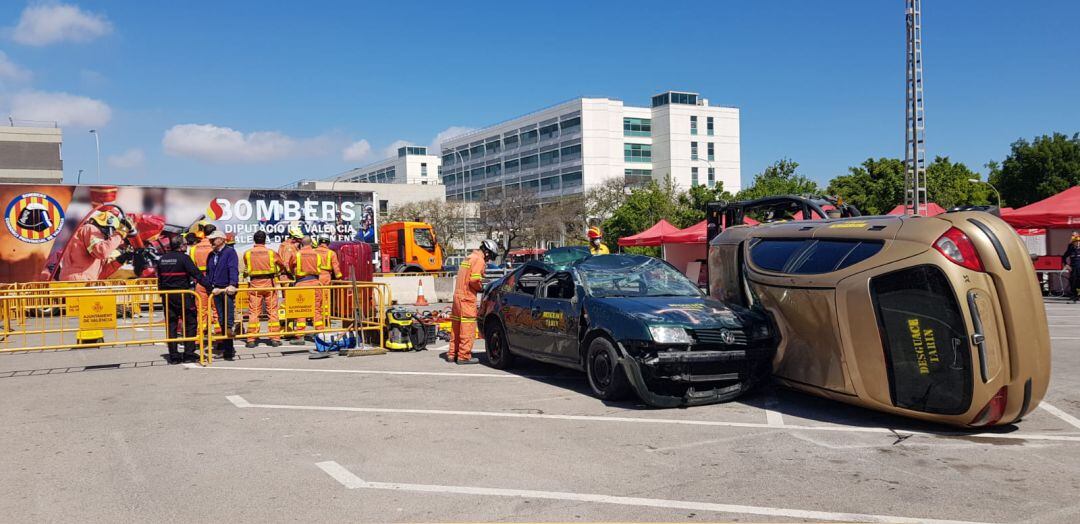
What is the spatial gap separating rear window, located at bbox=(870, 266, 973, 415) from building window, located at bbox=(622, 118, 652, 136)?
8638 centimetres

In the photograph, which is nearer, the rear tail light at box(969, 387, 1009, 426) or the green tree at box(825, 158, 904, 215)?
the rear tail light at box(969, 387, 1009, 426)

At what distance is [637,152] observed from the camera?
304 ft

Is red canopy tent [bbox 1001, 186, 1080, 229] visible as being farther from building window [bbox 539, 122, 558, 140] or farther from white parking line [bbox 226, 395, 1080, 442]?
building window [bbox 539, 122, 558, 140]

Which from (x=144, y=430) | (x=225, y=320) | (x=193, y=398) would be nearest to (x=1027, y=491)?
(x=144, y=430)

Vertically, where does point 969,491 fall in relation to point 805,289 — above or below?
below

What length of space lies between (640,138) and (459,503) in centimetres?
8998

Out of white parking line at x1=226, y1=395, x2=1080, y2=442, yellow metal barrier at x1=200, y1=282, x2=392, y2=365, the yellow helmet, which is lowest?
white parking line at x1=226, y1=395, x2=1080, y2=442

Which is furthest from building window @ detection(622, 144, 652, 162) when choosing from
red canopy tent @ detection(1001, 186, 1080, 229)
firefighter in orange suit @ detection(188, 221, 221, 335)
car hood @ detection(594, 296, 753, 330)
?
car hood @ detection(594, 296, 753, 330)

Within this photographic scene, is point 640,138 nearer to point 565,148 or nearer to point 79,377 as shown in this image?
point 565,148

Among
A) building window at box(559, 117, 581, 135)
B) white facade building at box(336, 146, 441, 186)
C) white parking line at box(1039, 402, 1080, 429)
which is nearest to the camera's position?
white parking line at box(1039, 402, 1080, 429)

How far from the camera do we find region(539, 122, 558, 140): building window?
311 ft

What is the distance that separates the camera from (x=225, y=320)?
12.3m

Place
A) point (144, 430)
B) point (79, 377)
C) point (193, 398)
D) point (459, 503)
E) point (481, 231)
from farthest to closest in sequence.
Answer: point (481, 231), point (79, 377), point (193, 398), point (144, 430), point (459, 503)

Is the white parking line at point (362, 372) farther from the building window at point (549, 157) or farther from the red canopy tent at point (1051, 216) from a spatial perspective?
the building window at point (549, 157)
